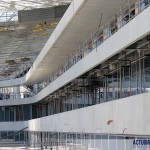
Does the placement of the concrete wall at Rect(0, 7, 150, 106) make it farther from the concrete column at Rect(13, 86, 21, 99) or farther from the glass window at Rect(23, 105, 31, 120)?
the glass window at Rect(23, 105, 31, 120)

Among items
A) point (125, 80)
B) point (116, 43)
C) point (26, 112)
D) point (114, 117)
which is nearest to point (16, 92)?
point (26, 112)

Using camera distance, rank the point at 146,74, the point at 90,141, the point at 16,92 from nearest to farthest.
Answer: the point at 146,74 → the point at 90,141 → the point at 16,92

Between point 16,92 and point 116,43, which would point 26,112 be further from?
point 116,43

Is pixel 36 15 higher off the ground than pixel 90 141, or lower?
higher

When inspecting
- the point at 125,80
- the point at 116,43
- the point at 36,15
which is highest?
the point at 36,15

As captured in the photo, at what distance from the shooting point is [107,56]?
25.2 meters

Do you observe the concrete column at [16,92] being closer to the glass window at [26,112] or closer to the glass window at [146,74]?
the glass window at [26,112]

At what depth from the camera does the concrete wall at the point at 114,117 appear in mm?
18000

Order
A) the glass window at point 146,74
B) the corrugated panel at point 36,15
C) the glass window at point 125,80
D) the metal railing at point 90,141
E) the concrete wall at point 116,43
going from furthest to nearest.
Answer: the corrugated panel at point 36,15 → the glass window at point 125,80 → the metal railing at point 90,141 → the glass window at point 146,74 → the concrete wall at point 116,43

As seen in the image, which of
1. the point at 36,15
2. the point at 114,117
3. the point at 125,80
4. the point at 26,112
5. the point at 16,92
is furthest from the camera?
the point at 26,112

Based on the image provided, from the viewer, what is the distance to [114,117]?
22500mm

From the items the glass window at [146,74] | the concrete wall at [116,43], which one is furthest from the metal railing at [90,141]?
the concrete wall at [116,43]

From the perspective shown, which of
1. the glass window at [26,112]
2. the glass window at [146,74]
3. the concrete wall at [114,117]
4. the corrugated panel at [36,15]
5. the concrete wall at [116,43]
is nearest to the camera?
the concrete wall at [114,117]

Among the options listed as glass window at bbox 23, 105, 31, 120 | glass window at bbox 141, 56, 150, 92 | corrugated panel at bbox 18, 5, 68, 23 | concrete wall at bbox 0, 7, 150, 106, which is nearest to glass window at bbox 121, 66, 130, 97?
concrete wall at bbox 0, 7, 150, 106
